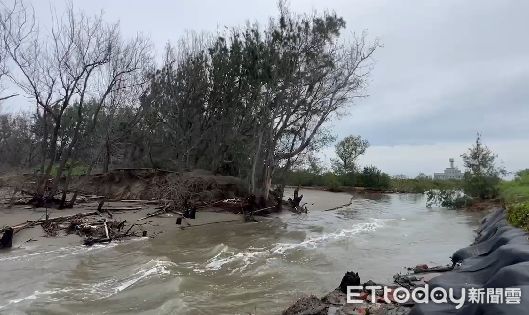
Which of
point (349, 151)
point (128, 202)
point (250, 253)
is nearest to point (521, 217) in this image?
point (250, 253)

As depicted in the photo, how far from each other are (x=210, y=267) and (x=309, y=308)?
5177mm

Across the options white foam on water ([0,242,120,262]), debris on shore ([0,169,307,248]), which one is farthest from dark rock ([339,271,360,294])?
debris on shore ([0,169,307,248])

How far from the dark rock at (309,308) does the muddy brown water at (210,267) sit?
853 mm

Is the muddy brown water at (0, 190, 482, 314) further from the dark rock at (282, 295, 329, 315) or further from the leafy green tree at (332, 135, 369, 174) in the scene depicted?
the leafy green tree at (332, 135, 369, 174)

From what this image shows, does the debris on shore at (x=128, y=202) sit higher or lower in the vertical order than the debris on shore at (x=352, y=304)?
higher

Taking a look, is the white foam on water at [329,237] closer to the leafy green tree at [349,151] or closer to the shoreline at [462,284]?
the shoreline at [462,284]

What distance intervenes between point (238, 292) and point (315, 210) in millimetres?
18933

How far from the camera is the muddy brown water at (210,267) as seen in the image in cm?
839

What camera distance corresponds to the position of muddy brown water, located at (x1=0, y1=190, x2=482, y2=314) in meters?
8.39

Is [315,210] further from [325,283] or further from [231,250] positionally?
[325,283]

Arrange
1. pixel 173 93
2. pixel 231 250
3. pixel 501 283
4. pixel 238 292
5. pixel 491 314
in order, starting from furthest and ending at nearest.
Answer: pixel 173 93
pixel 231 250
pixel 238 292
pixel 501 283
pixel 491 314

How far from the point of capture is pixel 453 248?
14656 mm

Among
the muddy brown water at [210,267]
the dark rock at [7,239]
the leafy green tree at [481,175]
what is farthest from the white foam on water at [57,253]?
the leafy green tree at [481,175]

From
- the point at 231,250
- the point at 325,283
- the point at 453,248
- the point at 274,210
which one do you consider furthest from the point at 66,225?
the point at 453,248
